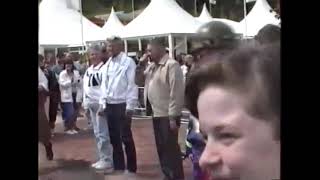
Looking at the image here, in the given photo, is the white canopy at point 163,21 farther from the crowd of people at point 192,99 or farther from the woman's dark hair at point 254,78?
the woman's dark hair at point 254,78

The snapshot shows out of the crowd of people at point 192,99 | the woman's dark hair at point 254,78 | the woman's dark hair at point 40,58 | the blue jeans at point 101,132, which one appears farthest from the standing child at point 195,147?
the woman's dark hair at point 40,58

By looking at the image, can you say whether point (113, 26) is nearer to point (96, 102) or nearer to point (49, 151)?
point (96, 102)

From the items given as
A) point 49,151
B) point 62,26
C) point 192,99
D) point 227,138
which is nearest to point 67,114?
point 49,151

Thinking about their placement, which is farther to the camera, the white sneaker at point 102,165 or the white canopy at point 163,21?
the white sneaker at point 102,165

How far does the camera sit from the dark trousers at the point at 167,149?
224cm

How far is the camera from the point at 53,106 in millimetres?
2229

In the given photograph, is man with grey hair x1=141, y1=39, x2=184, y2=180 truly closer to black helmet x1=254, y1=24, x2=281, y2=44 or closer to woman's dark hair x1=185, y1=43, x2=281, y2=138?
woman's dark hair x1=185, y1=43, x2=281, y2=138

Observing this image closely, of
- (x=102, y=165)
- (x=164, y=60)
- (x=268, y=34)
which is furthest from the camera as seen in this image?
(x=102, y=165)

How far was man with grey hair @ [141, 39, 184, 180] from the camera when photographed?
86.5 inches

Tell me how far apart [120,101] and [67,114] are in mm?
196

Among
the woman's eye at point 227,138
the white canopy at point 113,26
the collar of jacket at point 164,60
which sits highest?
the white canopy at point 113,26

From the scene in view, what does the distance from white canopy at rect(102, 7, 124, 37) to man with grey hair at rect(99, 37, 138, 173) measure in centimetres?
6

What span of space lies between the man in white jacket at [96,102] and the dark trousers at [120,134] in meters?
0.03

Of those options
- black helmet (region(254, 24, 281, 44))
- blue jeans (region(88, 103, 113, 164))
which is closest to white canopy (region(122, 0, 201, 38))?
black helmet (region(254, 24, 281, 44))
